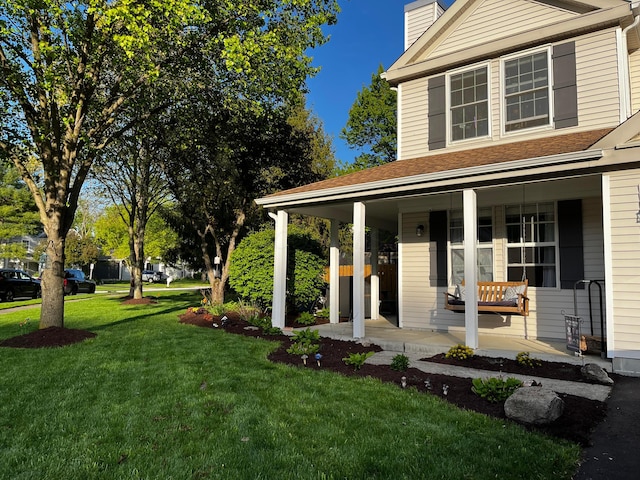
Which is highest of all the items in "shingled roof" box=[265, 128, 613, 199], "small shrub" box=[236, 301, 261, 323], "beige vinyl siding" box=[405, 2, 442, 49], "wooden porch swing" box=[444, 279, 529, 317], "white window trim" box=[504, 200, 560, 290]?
"beige vinyl siding" box=[405, 2, 442, 49]

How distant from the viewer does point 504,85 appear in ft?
26.5

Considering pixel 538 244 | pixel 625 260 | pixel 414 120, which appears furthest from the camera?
pixel 414 120

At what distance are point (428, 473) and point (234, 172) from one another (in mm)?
11638

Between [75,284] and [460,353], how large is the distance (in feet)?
70.3

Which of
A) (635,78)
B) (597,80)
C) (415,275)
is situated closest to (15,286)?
(415,275)

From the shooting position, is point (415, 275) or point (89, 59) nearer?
point (89, 59)

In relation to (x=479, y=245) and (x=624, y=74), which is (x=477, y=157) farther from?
(x=624, y=74)

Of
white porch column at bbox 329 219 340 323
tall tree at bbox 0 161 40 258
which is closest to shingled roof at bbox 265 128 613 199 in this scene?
white porch column at bbox 329 219 340 323

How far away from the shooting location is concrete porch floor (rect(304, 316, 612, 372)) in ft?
19.1

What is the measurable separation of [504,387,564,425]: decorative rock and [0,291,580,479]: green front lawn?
184 millimetres

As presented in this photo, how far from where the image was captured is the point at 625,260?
541 cm

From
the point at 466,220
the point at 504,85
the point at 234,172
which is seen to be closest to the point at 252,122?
the point at 234,172

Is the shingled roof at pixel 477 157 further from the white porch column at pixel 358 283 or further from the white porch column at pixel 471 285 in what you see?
the white porch column at pixel 358 283

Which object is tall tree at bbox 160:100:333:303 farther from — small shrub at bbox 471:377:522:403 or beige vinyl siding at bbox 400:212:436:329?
small shrub at bbox 471:377:522:403
